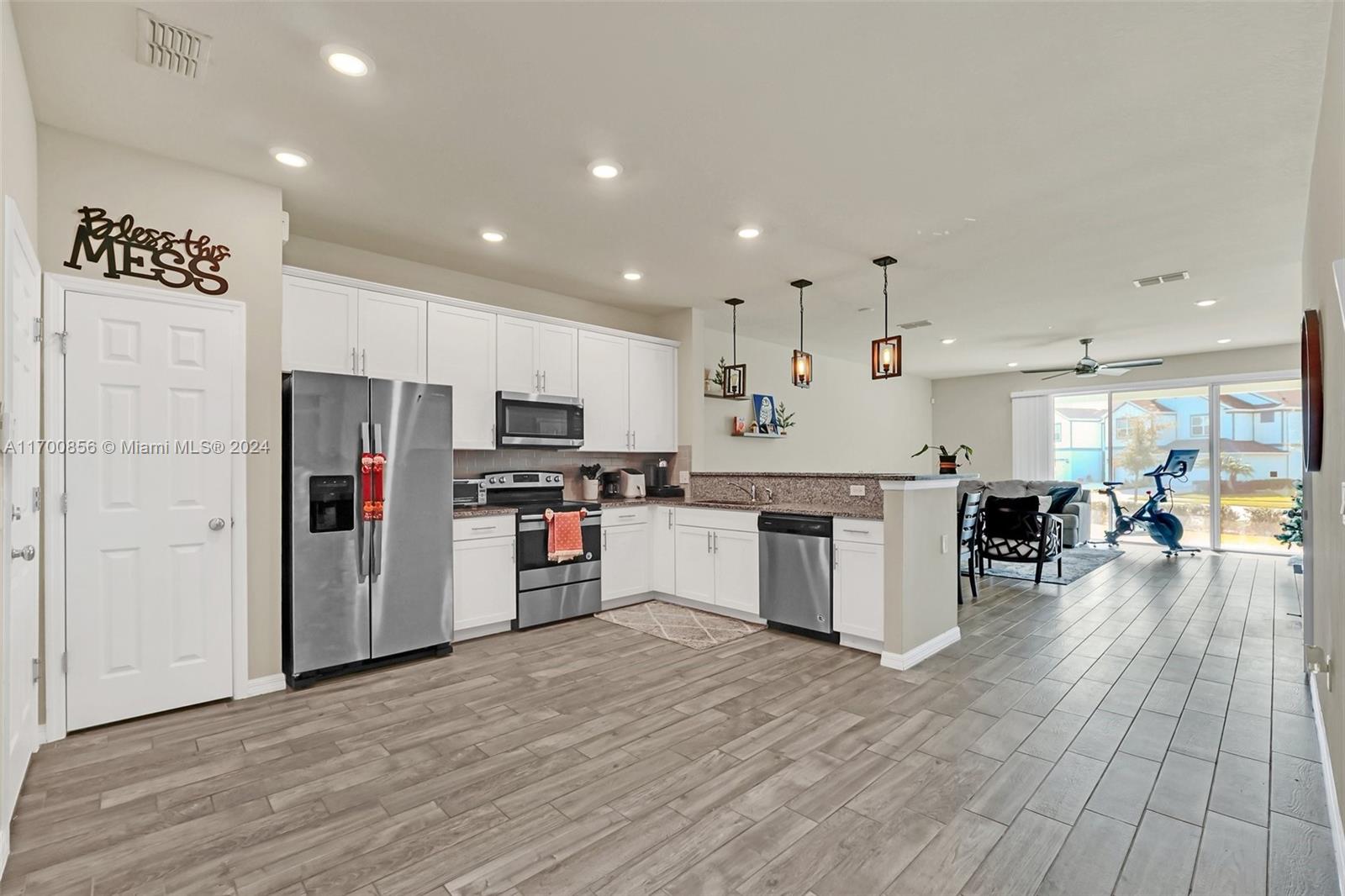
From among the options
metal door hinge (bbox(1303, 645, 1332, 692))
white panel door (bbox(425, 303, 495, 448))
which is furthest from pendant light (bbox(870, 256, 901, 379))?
white panel door (bbox(425, 303, 495, 448))

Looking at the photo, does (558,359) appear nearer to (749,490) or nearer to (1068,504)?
(749,490)

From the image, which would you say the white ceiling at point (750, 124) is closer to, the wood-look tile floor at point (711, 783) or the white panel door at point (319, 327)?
the white panel door at point (319, 327)

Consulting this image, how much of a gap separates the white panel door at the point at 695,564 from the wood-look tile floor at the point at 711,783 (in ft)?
3.75

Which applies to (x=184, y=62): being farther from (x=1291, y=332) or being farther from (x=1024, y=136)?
(x=1291, y=332)

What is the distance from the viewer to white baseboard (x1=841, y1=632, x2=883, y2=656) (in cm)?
404

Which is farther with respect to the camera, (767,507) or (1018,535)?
(1018,535)

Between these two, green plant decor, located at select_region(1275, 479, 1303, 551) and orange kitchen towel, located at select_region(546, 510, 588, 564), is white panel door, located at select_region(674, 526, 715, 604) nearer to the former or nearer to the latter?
orange kitchen towel, located at select_region(546, 510, 588, 564)

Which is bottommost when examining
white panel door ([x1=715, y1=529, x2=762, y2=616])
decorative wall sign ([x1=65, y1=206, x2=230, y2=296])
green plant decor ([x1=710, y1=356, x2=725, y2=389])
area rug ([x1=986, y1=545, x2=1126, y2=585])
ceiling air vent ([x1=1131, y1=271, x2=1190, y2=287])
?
area rug ([x1=986, y1=545, x2=1126, y2=585])

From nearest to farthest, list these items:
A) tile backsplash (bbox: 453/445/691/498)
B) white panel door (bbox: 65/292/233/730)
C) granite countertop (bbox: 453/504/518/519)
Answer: white panel door (bbox: 65/292/233/730), granite countertop (bbox: 453/504/518/519), tile backsplash (bbox: 453/445/691/498)

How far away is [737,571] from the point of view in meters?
4.87

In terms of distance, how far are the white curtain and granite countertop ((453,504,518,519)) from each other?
29.3 feet

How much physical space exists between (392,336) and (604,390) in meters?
1.86

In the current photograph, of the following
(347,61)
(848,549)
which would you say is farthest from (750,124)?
(848,549)

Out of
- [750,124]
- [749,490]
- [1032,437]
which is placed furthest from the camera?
[1032,437]
